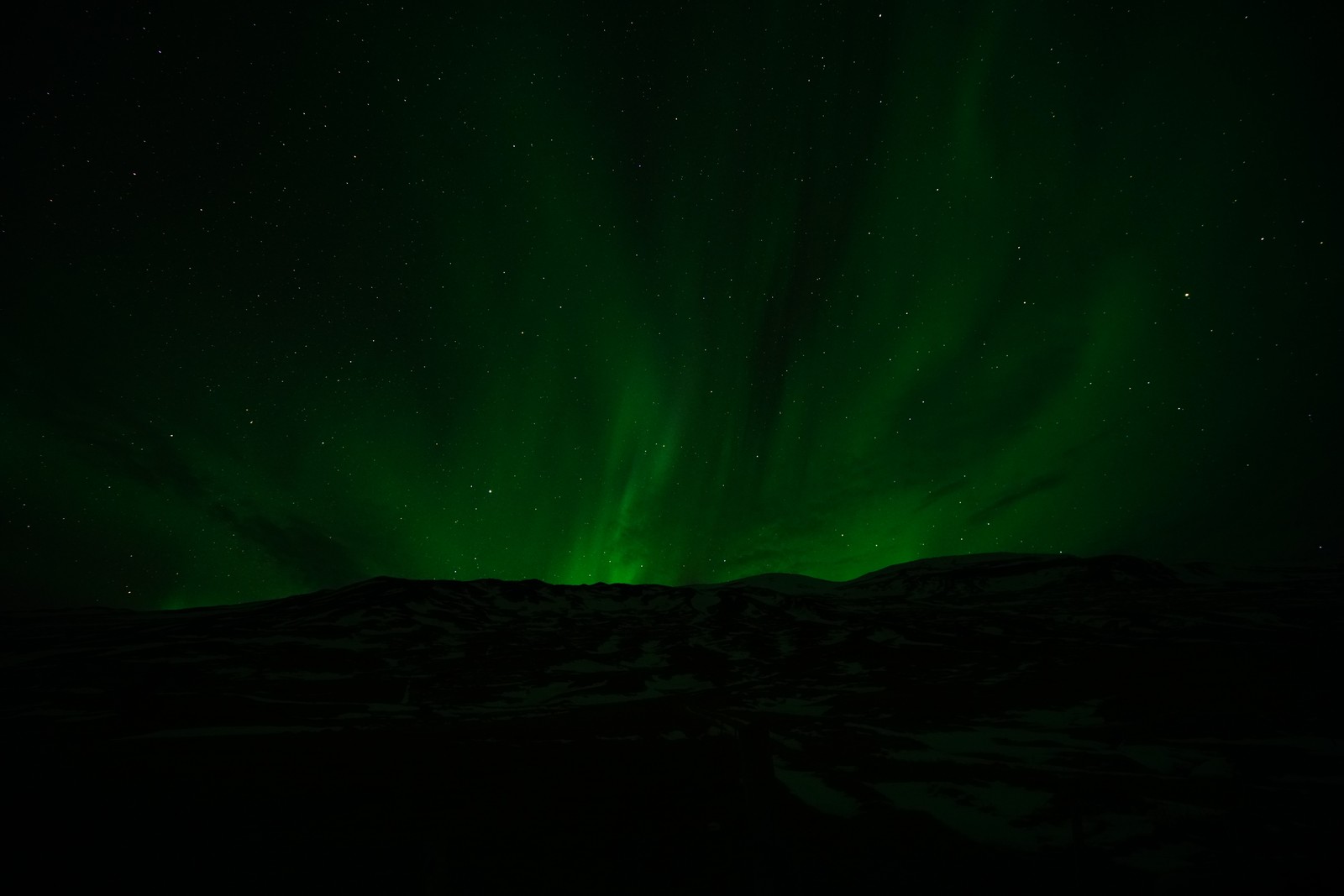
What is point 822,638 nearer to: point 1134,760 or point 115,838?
point 1134,760

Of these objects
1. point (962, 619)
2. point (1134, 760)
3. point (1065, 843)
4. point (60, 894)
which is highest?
point (962, 619)

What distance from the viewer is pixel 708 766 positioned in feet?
16.7

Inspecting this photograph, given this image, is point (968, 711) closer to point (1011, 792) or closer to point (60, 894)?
point (1011, 792)

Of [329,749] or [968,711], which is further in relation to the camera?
[968,711]

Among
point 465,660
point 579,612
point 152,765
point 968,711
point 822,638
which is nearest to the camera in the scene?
point 152,765

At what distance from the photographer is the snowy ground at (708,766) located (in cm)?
346

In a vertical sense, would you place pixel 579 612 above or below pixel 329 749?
above

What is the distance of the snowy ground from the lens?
3.46m

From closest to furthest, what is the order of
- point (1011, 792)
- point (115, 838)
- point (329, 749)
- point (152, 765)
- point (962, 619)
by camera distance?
point (115, 838), point (1011, 792), point (152, 765), point (329, 749), point (962, 619)

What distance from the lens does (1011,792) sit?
432 cm

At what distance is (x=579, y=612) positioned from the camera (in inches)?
1149

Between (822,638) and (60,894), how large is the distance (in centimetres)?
1575

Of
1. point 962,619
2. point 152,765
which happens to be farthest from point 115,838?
point 962,619

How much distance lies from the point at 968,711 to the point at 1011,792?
2945 mm
